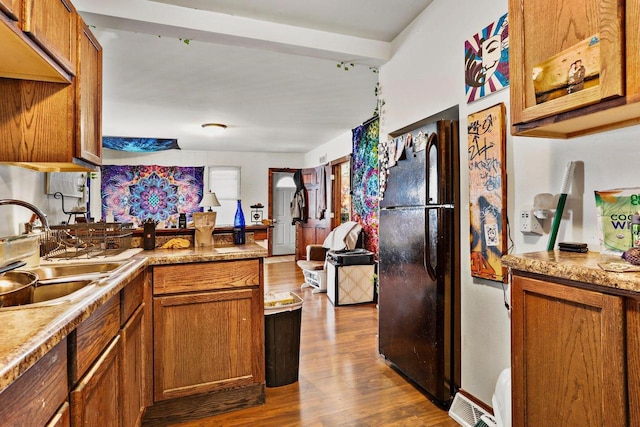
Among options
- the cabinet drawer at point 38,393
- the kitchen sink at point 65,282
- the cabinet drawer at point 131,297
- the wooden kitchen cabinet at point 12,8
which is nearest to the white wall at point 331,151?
the cabinet drawer at point 131,297

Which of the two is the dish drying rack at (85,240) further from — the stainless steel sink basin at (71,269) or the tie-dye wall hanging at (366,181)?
the tie-dye wall hanging at (366,181)

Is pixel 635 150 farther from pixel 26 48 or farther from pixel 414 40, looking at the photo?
pixel 26 48

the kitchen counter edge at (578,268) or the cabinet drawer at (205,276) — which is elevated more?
the kitchen counter edge at (578,268)

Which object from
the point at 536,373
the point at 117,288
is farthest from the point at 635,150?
the point at 117,288

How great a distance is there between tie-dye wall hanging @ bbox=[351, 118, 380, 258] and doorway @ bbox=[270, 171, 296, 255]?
3187 mm

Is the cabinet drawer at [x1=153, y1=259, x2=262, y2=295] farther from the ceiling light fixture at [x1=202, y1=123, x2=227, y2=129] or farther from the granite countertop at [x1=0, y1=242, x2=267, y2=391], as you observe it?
the ceiling light fixture at [x1=202, y1=123, x2=227, y2=129]

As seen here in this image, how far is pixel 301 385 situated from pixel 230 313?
76 centimetres

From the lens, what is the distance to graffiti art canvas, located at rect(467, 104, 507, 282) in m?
1.73

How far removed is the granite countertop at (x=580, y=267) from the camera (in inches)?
35.7

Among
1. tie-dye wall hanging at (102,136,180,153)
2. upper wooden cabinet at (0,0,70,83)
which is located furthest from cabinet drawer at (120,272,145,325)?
tie-dye wall hanging at (102,136,180,153)

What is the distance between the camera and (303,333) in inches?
127

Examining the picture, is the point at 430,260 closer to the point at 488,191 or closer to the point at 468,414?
the point at 488,191

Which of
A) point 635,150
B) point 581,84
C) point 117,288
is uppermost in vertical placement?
point 581,84

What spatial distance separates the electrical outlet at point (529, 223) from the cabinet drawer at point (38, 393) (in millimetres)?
1796
